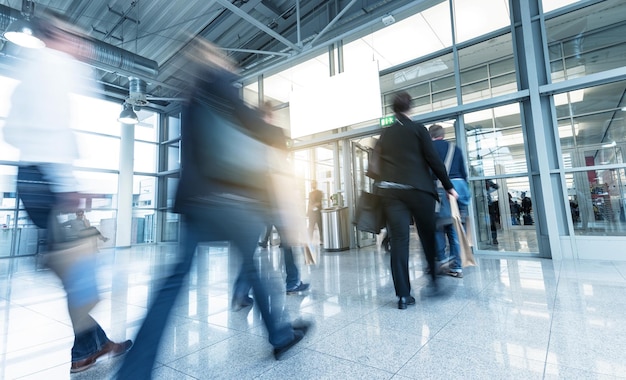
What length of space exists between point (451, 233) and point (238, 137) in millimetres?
2742

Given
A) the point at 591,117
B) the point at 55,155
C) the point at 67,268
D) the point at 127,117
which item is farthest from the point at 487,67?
the point at 127,117

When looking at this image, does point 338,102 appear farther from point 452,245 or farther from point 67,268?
point 67,268

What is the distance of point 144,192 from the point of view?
32.7 feet

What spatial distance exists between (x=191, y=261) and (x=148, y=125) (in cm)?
1084

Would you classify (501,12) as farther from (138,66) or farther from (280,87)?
(138,66)

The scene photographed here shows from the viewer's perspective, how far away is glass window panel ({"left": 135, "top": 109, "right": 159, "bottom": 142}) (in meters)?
10.1

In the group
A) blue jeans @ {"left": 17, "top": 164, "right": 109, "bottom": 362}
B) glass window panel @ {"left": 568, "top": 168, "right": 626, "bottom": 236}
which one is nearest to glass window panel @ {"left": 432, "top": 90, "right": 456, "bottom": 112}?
glass window panel @ {"left": 568, "top": 168, "right": 626, "bottom": 236}

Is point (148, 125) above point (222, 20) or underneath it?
underneath

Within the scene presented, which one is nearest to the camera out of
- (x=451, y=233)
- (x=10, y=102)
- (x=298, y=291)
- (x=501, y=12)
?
(x=10, y=102)

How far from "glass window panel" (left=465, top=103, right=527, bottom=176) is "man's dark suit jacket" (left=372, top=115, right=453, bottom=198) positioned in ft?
10.7

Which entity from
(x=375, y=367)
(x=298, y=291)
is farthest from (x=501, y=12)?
(x=375, y=367)

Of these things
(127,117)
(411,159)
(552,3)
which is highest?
(552,3)

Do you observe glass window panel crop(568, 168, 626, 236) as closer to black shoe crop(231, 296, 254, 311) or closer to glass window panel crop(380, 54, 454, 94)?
glass window panel crop(380, 54, 454, 94)

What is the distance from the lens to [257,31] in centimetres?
703
